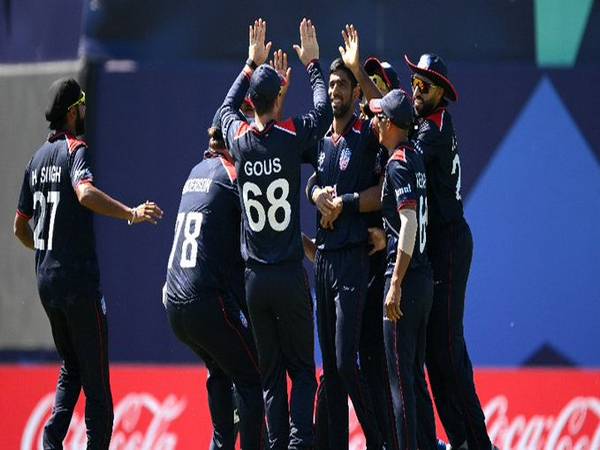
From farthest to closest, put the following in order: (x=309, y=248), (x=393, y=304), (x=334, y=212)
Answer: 1. (x=309, y=248)
2. (x=334, y=212)
3. (x=393, y=304)

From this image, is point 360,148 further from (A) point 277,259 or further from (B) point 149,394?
(B) point 149,394

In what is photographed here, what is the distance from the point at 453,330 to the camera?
7.46 m

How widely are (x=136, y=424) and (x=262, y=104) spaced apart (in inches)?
163

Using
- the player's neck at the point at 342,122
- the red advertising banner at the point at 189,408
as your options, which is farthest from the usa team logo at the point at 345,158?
A: the red advertising banner at the point at 189,408

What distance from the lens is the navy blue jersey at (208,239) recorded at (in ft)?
24.5

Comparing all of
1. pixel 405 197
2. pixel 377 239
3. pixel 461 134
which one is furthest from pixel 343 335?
pixel 461 134

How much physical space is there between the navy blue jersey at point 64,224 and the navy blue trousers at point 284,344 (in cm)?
123

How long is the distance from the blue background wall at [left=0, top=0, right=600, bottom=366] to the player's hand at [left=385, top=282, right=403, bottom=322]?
3204 millimetres

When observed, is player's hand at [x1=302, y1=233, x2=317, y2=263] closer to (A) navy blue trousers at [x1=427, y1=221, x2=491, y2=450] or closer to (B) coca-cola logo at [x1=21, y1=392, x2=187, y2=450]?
(A) navy blue trousers at [x1=427, y1=221, x2=491, y2=450]

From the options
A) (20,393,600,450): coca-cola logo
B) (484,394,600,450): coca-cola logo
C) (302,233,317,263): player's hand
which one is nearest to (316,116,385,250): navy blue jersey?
(302,233,317,263): player's hand

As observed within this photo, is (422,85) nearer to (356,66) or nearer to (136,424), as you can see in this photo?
(356,66)

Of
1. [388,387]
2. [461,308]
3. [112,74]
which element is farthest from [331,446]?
[112,74]

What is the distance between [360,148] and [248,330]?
4.23ft

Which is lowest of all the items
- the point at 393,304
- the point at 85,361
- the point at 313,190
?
the point at 85,361
